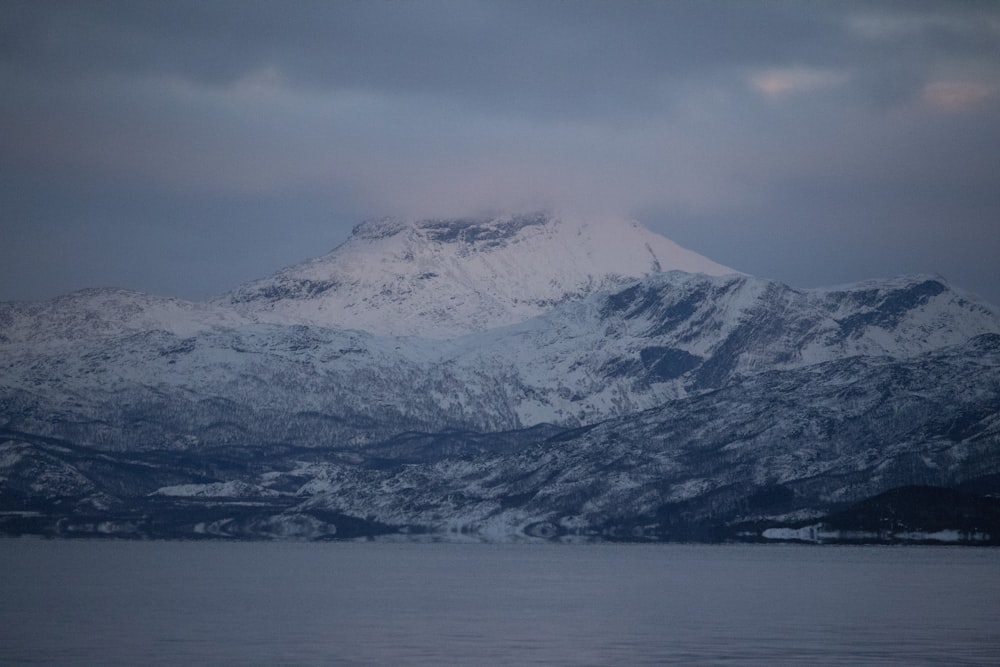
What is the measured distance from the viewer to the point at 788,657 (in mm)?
142125

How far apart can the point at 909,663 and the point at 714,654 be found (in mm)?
16754

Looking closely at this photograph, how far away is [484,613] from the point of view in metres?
195

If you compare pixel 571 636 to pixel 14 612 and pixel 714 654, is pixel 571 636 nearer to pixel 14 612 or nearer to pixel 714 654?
pixel 714 654

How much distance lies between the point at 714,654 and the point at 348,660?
3131cm

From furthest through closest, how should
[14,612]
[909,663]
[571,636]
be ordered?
[14,612] < [571,636] < [909,663]

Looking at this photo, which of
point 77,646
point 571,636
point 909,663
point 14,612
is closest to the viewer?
point 909,663

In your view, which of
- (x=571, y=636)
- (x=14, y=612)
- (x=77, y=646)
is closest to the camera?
(x=77, y=646)

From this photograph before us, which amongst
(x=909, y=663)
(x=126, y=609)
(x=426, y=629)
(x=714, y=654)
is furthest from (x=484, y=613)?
(x=909, y=663)

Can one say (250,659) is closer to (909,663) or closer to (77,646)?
(77,646)


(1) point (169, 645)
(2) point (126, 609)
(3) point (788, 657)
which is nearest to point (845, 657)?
(3) point (788, 657)

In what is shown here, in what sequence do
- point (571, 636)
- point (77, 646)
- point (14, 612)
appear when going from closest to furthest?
point (77, 646)
point (571, 636)
point (14, 612)

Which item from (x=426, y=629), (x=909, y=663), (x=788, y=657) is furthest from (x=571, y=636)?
(x=909, y=663)

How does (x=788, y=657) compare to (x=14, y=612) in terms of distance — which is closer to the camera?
(x=788, y=657)

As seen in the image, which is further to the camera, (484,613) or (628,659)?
(484,613)
